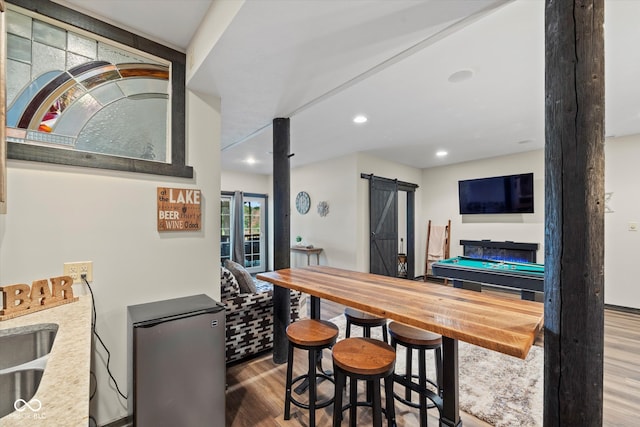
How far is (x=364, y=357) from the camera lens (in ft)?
4.77

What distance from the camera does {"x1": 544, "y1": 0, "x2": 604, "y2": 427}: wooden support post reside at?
0.86 metres

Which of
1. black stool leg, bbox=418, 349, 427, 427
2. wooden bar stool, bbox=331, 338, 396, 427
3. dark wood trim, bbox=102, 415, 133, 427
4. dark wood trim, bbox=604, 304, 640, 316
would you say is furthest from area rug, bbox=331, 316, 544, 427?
dark wood trim, bbox=604, 304, 640, 316

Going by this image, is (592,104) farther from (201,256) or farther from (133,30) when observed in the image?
(133,30)

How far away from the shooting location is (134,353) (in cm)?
142

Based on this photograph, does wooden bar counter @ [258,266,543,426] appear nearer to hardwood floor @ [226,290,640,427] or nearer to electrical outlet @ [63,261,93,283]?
hardwood floor @ [226,290,640,427]

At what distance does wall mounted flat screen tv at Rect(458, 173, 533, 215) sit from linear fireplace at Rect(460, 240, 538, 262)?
60 centimetres

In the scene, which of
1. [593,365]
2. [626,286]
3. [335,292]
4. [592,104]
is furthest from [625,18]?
[626,286]

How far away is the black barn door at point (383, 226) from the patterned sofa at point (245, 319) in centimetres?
273

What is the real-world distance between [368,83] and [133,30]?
1830 mm

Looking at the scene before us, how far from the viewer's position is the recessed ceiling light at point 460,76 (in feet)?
7.40

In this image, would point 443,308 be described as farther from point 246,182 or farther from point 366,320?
point 246,182

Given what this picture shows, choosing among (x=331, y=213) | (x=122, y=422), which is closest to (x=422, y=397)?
(x=122, y=422)

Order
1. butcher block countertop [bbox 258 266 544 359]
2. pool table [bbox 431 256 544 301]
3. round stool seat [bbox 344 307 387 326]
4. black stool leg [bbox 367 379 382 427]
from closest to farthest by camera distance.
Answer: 1. butcher block countertop [bbox 258 266 544 359]
2. black stool leg [bbox 367 379 382 427]
3. round stool seat [bbox 344 307 387 326]
4. pool table [bbox 431 256 544 301]

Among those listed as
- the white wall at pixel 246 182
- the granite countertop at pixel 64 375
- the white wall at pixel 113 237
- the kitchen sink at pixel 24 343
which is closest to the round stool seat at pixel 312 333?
the white wall at pixel 113 237
